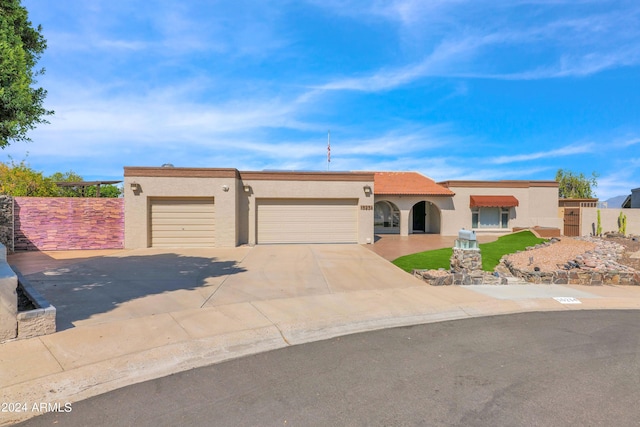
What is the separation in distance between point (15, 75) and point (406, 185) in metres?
20.6

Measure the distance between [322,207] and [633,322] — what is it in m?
13.4

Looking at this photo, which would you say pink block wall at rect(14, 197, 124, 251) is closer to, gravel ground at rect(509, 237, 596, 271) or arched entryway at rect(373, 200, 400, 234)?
arched entryway at rect(373, 200, 400, 234)

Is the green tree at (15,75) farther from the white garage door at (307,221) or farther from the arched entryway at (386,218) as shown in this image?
the arched entryway at (386,218)

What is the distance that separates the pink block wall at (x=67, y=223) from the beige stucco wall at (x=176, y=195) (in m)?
0.57

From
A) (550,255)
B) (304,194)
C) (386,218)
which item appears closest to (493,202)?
(386,218)

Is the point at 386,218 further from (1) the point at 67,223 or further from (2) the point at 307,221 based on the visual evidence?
(1) the point at 67,223

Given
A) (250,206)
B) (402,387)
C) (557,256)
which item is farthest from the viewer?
(250,206)

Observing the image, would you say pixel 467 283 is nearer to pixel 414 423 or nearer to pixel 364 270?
pixel 364 270

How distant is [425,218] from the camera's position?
26.1m

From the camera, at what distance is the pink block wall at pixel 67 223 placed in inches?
623

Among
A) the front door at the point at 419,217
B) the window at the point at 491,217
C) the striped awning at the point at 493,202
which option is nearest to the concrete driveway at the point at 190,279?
the striped awning at the point at 493,202

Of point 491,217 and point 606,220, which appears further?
point 606,220

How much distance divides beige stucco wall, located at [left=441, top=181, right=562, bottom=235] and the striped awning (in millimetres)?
397

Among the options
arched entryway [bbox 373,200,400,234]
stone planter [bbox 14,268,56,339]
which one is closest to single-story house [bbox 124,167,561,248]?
arched entryway [bbox 373,200,400,234]
